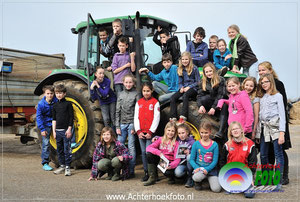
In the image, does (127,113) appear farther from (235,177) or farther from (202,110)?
(235,177)

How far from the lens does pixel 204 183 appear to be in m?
4.66

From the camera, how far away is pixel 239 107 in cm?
445

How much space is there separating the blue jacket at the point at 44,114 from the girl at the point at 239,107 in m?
3.13

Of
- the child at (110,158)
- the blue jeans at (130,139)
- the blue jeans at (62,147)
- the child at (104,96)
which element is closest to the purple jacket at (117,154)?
the child at (110,158)

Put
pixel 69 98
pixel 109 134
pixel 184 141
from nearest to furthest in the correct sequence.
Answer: pixel 184 141 → pixel 109 134 → pixel 69 98

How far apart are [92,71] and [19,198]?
8.65ft

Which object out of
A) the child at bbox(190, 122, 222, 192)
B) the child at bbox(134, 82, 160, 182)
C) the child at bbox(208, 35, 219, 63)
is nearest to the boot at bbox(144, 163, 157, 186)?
the child at bbox(134, 82, 160, 182)

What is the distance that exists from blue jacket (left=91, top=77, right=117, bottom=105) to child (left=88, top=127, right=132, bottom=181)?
0.64 m

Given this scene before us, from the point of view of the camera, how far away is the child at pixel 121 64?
17.4 feet

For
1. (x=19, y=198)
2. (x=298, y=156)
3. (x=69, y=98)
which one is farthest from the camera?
(x=298, y=156)

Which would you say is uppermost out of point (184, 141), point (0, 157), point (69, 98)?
point (69, 98)

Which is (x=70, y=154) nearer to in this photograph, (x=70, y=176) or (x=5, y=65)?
(x=70, y=176)

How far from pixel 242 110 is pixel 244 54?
5.08 feet

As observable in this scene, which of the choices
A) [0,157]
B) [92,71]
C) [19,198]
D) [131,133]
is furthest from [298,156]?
[0,157]
